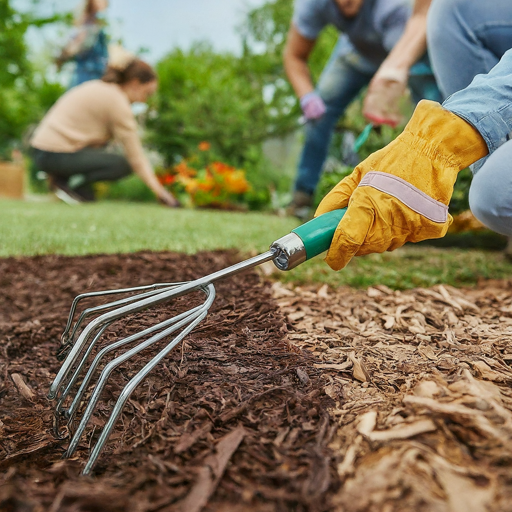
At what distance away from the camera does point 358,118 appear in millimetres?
4180

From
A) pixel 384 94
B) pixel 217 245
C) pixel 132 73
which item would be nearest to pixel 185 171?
pixel 132 73

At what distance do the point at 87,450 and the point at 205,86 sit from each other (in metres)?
5.85

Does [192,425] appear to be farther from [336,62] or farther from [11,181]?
[11,181]

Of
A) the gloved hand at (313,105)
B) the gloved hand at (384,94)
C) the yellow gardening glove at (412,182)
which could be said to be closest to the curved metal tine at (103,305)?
the yellow gardening glove at (412,182)

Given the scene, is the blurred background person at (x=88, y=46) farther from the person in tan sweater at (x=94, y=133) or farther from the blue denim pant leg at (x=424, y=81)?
the blue denim pant leg at (x=424, y=81)

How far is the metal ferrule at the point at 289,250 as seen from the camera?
103 cm

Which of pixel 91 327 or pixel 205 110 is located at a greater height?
pixel 205 110

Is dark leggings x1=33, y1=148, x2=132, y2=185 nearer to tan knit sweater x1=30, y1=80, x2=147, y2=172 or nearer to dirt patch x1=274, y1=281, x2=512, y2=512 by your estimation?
tan knit sweater x1=30, y1=80, x2=147, y2=172

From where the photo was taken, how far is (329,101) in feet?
11.2

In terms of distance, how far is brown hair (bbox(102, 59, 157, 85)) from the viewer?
4.62 m

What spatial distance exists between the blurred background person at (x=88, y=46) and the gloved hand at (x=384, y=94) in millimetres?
4163

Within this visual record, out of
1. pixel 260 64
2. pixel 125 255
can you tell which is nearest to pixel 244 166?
pixel 260 64

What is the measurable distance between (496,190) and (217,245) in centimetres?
156

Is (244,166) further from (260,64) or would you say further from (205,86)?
(260,64)
